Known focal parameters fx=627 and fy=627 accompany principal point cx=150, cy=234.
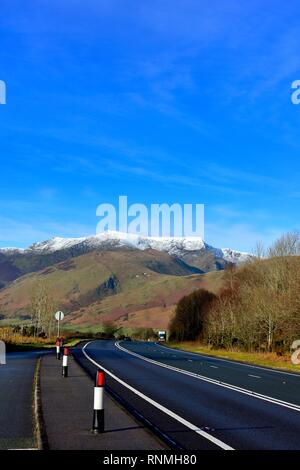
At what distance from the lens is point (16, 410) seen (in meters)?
13.0

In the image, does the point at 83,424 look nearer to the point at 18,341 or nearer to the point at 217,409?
the point at 217,409

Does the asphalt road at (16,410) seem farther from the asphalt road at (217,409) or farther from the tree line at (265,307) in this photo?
the tree line at (265,307)

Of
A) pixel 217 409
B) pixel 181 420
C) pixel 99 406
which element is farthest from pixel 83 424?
pixel 217 409

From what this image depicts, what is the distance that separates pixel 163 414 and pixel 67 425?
2.56 m

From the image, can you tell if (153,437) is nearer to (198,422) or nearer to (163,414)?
(198,422)

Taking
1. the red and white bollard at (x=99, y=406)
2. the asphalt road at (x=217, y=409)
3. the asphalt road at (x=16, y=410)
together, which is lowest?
the asphalt road at (x=217, y=409)

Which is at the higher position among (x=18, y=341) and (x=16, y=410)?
(x=18, y=341)

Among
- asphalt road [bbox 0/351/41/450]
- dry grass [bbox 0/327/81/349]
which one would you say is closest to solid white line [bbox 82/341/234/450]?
asphalt road [bbox 0/351/41/450]

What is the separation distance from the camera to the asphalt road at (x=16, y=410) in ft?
30.8

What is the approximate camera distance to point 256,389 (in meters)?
19.3

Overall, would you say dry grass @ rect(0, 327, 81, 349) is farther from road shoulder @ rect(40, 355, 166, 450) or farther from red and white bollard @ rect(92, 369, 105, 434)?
red and white bollard @ rect(92, 369, 105, 434)

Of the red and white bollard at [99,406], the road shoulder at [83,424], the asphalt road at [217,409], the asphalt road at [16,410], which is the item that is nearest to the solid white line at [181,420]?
the asphalt road at [217,409]
